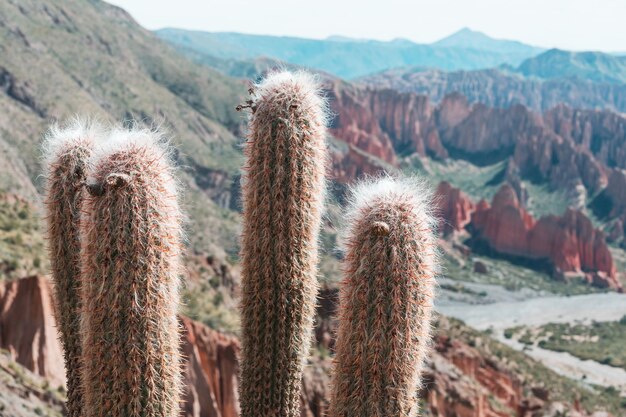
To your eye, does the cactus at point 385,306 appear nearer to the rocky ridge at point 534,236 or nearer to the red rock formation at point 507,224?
the rocky ridge at point 534,236

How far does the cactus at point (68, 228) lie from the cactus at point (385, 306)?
2282mm

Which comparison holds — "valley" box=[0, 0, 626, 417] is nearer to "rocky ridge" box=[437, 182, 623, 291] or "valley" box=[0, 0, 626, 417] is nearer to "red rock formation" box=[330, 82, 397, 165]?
"rocky ridge" box=[437, 182, 623, 291]

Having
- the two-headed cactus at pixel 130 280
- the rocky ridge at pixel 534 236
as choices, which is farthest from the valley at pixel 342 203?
the two-headed cactus at pixel 130 280

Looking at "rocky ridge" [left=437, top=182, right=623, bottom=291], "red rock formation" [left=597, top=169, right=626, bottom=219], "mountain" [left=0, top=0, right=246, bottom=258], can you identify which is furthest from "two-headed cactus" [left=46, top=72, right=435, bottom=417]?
"red rock formation" [left=597, top=169, right=626, bottom=219]

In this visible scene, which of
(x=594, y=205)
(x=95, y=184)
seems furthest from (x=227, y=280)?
(x=594, y=205)

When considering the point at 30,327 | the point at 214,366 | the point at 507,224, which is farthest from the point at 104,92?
the point at 507,224

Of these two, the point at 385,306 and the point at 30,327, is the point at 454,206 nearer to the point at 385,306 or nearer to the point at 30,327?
the point at 30,327

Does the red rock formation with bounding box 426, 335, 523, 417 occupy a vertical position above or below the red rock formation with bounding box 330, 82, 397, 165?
below

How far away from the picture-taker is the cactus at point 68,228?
17.8 feet

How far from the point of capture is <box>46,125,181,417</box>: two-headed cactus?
13.5 feet

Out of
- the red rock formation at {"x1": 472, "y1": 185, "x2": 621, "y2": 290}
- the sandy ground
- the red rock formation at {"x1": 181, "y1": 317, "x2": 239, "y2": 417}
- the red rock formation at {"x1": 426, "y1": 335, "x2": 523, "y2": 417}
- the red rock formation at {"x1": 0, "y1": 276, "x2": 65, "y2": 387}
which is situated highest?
the red rock formation at {"x1": 0, "y1": 276, "x2": 65, "y2": 387}

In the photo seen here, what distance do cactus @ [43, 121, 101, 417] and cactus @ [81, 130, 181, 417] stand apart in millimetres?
1125

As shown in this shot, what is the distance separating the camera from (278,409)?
17.6ft

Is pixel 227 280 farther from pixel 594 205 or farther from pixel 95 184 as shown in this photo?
pixel 594 205
